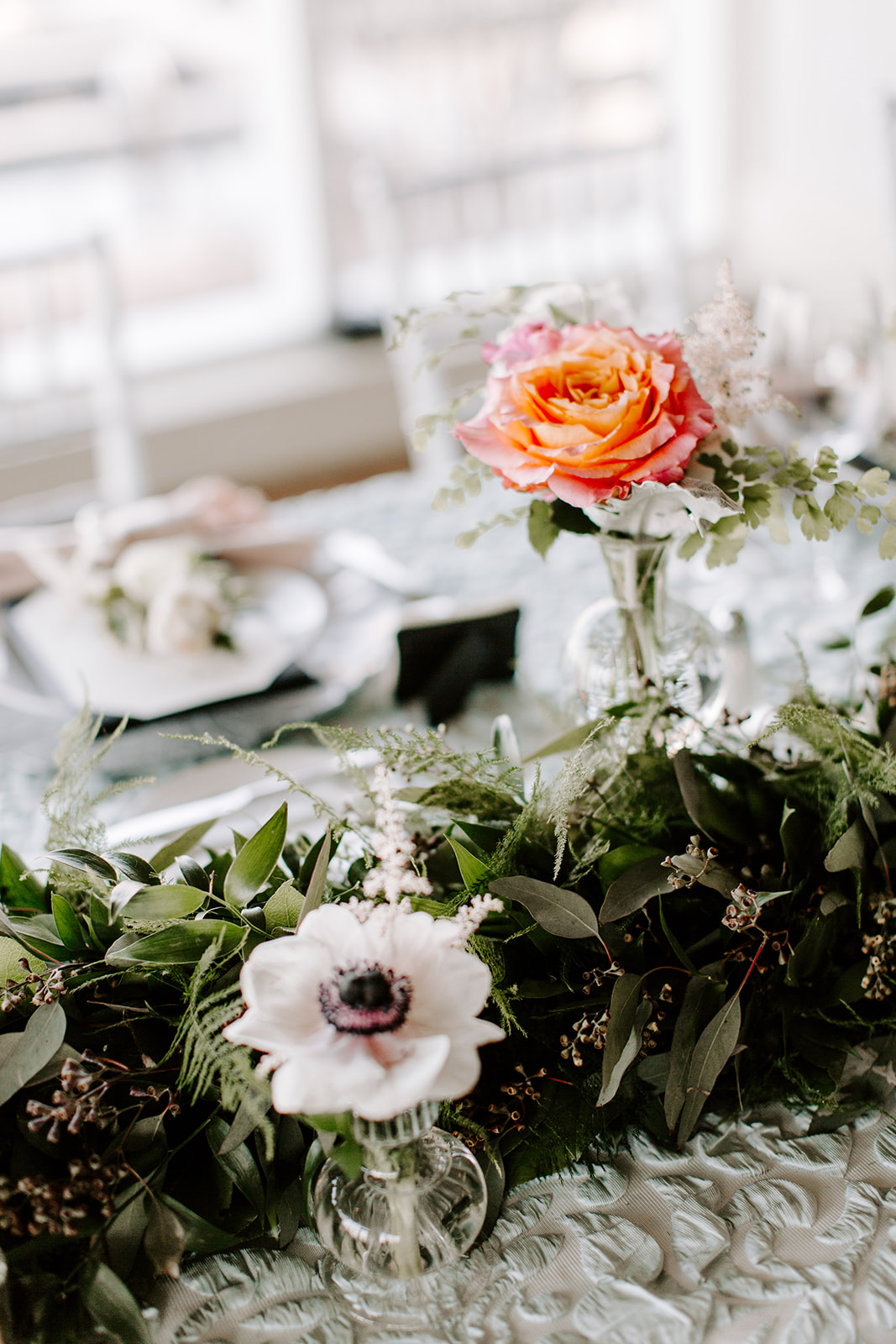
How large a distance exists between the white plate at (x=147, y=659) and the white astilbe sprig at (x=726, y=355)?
0.47 metres

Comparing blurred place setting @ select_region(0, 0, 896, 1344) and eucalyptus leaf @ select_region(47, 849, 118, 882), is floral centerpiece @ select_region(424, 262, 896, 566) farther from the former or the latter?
eucalyptus leaf @ select_region(47, 849, 118, 882)

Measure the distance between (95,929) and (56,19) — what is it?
2884 millimetres

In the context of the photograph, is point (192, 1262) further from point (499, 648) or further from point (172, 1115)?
point (499, 648)

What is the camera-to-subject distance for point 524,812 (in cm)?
63

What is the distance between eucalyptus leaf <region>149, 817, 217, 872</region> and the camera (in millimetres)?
685

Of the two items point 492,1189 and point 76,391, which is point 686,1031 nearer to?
point 492,1189

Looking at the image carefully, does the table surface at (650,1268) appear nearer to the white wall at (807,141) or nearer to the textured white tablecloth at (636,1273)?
the textured white tablecloth at (636,1273)

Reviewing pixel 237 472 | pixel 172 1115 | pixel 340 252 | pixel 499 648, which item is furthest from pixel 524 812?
pixel 340 252

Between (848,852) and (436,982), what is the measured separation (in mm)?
253

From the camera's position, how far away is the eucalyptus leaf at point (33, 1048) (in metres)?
0.55

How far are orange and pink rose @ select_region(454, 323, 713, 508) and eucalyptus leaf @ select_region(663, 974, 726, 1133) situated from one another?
28 cm

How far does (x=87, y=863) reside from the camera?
2.10ft

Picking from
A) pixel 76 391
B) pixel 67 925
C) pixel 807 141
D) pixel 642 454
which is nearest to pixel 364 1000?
pixel 67 925

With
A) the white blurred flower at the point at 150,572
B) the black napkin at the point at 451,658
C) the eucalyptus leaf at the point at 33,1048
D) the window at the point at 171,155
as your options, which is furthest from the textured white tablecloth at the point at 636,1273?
the window at the point at 171,155
